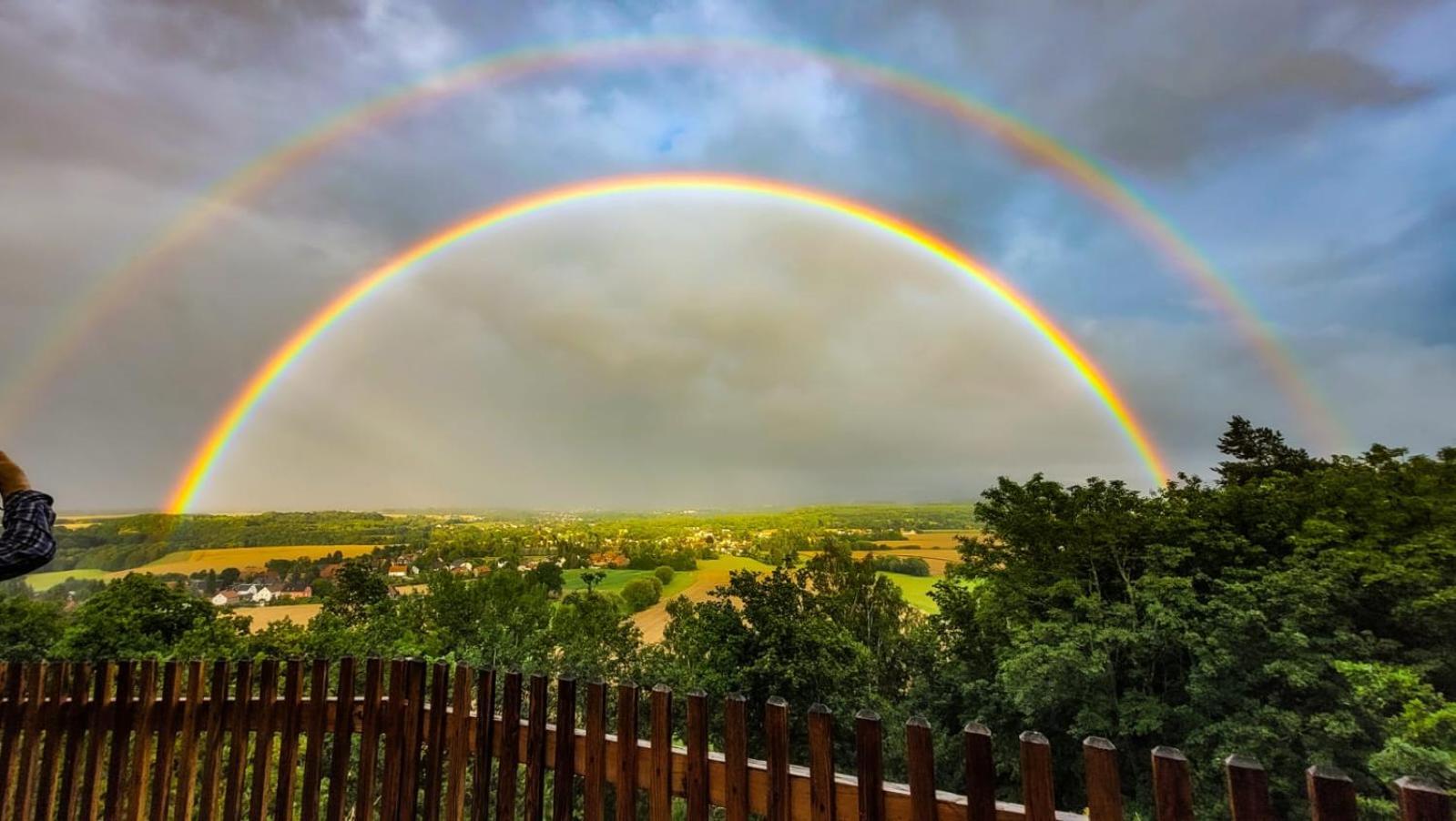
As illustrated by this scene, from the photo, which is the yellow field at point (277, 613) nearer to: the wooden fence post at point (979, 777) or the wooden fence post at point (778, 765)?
the wooden fence post at point (778, 765)

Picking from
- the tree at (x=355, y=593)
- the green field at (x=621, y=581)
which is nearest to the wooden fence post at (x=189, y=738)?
the tree at (x=355, y=593)

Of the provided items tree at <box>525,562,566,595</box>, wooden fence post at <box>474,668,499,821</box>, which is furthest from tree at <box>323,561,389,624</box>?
wooden fence post at <box>474,668,499,821</box>

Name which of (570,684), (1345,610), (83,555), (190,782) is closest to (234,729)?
(190,782)

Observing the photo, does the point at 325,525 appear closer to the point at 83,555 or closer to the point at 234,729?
Answer: the point at 83,555

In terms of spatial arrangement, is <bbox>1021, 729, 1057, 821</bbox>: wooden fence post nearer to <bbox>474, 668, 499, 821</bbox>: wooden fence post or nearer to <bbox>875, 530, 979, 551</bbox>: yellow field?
<bbox>474, 668, 499, 821</bbox>: wooden fence post

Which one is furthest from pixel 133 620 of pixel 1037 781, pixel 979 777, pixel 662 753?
pixel 1037 781

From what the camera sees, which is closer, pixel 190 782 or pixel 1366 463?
pixel 190 782
